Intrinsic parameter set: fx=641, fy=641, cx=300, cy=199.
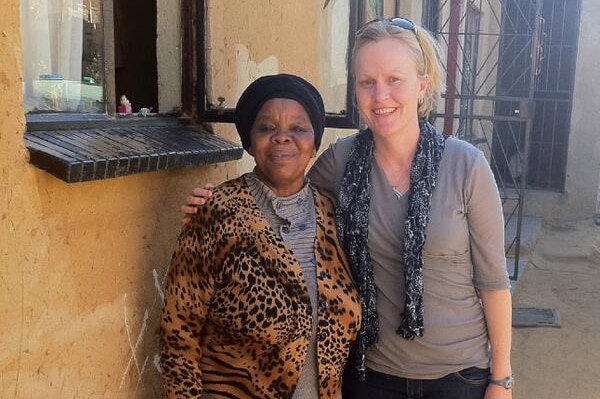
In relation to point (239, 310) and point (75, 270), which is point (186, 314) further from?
point (75, 270)

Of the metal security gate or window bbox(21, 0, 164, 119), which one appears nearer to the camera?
window bbox(21, 0, 164, 119)

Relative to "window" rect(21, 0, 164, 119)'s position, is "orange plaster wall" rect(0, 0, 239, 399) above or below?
below

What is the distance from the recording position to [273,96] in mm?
1749

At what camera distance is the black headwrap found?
5.75ft

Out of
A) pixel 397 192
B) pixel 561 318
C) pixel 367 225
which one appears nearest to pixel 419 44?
pixel 397 192

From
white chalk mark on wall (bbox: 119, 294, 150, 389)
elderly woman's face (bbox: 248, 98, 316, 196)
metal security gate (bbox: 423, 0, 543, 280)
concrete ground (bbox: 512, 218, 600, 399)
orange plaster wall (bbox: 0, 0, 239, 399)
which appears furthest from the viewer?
metal security gate (bbox: 423, 0, 543, 280)

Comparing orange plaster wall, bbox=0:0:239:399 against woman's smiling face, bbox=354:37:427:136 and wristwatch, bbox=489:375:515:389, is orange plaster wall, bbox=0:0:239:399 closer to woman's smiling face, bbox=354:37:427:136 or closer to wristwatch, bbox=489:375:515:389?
woman's smiling face, bbox=354:37:427:136

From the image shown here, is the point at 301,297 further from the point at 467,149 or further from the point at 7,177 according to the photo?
the point at 7,177

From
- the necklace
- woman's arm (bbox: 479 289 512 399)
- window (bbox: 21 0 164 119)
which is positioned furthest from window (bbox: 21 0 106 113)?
woman's arm (bbox: 479 289 512 399)

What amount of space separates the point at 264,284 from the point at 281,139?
1.28 feet

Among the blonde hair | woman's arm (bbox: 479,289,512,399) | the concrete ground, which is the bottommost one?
the concrete ground

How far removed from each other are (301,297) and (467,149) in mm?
628

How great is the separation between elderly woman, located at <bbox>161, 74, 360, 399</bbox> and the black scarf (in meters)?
0.04

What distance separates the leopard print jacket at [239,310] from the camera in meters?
1.67
